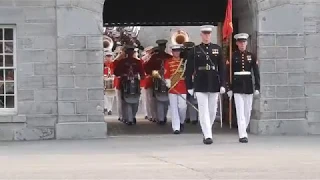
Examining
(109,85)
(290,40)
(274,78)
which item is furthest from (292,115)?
(109,85)

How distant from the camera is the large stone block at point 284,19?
48.9 ft

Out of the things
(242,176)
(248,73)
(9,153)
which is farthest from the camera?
(248,73)

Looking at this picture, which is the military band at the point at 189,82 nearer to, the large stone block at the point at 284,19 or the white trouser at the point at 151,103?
the white trouser at the point at 151,103

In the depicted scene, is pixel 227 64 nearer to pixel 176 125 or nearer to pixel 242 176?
pixel 176 125

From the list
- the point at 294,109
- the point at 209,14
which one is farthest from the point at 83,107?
the point at 209,14

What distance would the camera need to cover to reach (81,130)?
14.4 metres

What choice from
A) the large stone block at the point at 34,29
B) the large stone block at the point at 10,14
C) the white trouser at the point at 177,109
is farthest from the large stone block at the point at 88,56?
the white trouser at the point at 177,109

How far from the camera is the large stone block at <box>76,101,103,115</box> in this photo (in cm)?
1440

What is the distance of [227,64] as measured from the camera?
1476 cm

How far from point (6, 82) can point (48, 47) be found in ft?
3.76

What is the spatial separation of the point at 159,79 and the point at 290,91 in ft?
12.2

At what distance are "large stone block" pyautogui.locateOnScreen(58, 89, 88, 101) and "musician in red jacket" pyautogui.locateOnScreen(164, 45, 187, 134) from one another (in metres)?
2.08

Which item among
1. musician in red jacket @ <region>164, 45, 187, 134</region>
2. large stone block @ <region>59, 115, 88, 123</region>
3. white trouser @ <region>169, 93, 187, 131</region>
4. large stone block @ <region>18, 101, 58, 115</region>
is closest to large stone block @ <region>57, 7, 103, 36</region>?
large stone block @ <region>18, 101, 58, 115</region>

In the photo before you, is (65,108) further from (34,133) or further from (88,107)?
(34,133)
